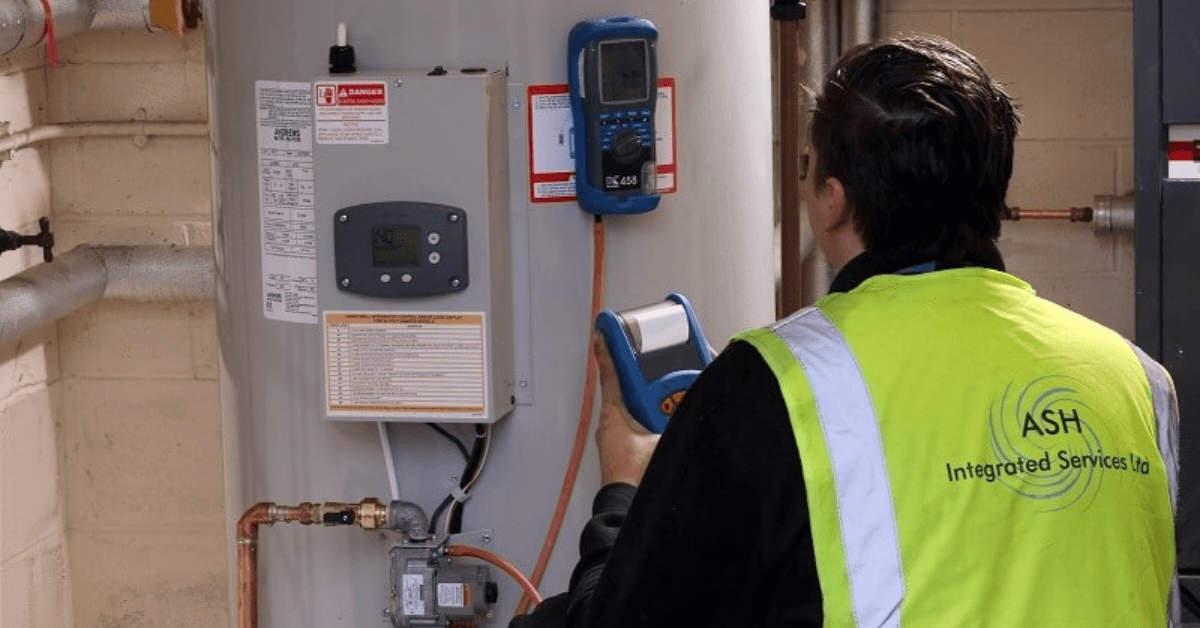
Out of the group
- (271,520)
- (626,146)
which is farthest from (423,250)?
(271,520)

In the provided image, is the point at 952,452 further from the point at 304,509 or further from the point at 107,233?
the point at 107,233

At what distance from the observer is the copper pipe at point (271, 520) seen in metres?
1.93

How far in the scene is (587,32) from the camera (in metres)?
1.87

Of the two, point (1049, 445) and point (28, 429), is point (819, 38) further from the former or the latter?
point (1049, 445)

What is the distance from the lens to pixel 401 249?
1879 mm

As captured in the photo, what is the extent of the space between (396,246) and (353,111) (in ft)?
0.51

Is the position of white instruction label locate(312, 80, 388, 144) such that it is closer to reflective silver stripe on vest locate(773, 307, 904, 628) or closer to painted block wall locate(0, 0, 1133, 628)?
reflective silver stripe on vest locate(773, 307, 904, 628)

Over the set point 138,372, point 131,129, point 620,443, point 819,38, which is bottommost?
point 138,372

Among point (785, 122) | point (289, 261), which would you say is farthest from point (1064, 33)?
point (289, 261)

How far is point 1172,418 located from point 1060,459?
190 mm

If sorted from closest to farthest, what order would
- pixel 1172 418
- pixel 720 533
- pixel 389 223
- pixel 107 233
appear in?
1. pixel 720 533
2. pixel 1172 418
3. pixel 389 223
4. pixel 107 233

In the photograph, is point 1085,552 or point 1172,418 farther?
point 1172,418

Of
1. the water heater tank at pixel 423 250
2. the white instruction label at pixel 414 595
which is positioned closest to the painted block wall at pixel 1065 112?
the water heater tank at pixel 423 250

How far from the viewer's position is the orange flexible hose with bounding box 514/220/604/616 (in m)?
1.94
